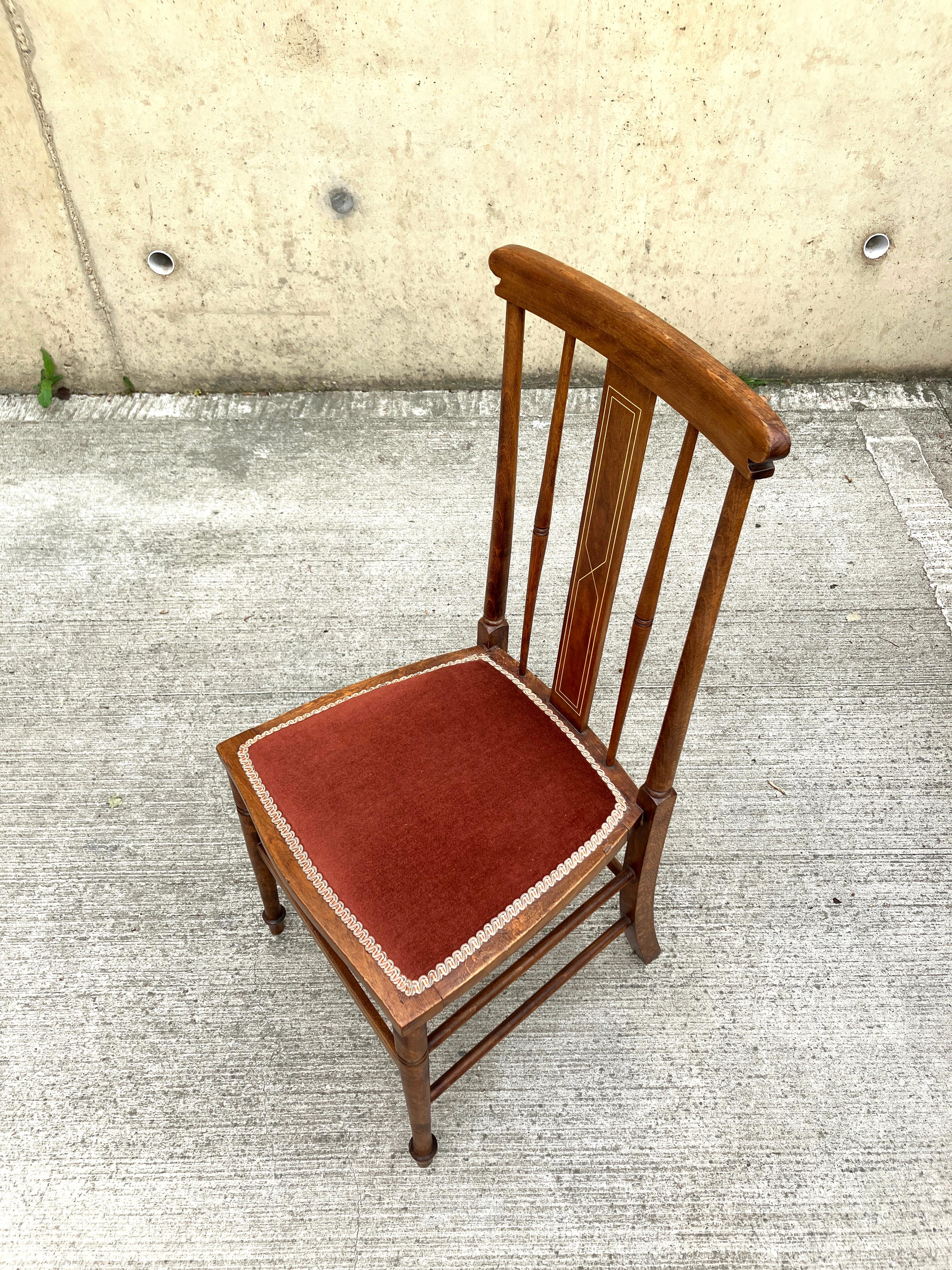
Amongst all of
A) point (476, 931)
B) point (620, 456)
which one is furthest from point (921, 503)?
point (476, 931)

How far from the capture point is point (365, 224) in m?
2.31

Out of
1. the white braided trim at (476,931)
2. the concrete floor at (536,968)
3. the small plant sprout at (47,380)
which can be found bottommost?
the concrete floor at (536,968)

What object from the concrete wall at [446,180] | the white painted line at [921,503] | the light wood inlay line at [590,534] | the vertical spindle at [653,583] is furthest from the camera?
the white painted line at [921,503]

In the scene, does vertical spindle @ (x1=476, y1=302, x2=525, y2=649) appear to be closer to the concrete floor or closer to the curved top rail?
the curved top rail

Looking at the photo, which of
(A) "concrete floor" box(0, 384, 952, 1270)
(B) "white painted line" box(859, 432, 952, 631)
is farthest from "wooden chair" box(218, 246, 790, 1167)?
(B) "white painted line" box(859, 432, 952, 631)

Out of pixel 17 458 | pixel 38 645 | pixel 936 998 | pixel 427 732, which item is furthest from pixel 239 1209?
pixel 17 458

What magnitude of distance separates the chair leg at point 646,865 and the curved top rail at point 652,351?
1.74ft

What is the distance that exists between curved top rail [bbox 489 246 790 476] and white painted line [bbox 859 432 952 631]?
145 centimetres

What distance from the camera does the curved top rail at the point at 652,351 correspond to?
0.77 meters

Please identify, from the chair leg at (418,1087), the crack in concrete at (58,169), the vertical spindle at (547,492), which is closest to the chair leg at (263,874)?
the chair leg at (418,1087)

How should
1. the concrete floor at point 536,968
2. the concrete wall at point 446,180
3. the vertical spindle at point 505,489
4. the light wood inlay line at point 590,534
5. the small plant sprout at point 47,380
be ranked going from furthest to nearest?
1. the small plant sprout at point 47,380
2. the concrete wall at point 446,180
3. the concrete floor at point 536,968
4. the vertical spindle at point 505,489
5. the light wood inlay line at point 590,534

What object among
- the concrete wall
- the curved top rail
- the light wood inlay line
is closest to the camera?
the curved top rail

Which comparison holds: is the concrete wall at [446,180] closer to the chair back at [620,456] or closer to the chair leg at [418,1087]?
the chair back at [620,456]

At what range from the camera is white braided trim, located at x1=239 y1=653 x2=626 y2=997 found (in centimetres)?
98
